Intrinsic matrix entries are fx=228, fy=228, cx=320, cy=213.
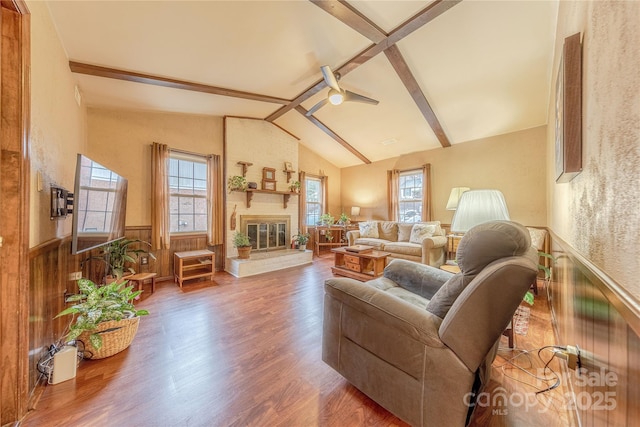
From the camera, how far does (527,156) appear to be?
3801mm

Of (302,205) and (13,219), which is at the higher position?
(302,205)

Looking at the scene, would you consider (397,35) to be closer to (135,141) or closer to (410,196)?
(410,196)

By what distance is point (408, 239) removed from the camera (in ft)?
15.1

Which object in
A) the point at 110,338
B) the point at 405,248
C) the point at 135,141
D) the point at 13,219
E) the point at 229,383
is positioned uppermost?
the point at 135,141

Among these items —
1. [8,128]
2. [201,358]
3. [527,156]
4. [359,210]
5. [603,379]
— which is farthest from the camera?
[359,210]

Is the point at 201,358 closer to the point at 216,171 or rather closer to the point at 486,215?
the point at 486,215

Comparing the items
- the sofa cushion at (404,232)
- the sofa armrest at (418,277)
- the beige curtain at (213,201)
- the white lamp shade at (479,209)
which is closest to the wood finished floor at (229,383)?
the sofa armrest at (418,277)

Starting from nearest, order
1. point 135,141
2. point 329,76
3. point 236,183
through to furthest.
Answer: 1. point 329,76
2. point 135,141
3. point 236,183

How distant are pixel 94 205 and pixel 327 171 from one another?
16.9 feet

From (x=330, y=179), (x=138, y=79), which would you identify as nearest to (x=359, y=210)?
(x=330, y=179)

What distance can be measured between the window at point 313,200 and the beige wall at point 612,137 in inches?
204

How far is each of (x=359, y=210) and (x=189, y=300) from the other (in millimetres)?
4499

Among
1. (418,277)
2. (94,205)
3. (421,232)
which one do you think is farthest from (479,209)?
(94,205)

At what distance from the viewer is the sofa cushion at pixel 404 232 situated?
15.2ft
